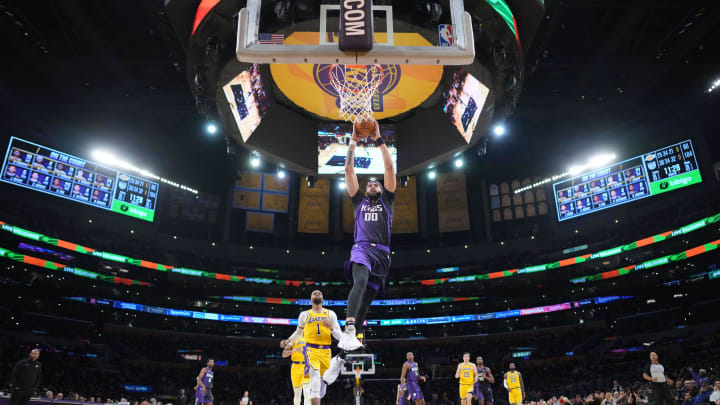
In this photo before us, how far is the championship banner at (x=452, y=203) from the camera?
35031 mm

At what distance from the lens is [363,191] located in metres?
13.3

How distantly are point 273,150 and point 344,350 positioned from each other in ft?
24.9

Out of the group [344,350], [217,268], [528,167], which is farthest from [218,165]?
[344,350]

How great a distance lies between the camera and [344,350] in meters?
5.48

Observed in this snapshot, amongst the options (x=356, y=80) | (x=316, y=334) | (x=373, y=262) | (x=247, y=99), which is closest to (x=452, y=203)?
(x=356, y=80)

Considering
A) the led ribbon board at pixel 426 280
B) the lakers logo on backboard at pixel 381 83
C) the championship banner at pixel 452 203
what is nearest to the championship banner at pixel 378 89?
the lakers logo on backboard at pixel 381 83

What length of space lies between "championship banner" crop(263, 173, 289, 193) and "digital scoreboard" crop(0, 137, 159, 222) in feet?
24.4

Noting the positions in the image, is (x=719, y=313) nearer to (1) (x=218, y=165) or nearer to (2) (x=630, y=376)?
(2) (x=630, y=376)

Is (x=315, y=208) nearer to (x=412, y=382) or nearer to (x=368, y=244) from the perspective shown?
(x=412, y=382)

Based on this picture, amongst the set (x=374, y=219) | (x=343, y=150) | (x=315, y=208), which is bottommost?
(x=374, y=219)

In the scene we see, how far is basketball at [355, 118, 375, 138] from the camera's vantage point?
19.2ft

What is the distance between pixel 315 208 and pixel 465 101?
24.7 meters

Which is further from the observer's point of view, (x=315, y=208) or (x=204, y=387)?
(x=315, y=208)

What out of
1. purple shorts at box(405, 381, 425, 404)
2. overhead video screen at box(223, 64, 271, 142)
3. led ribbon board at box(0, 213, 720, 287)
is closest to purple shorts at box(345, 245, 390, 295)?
overhead video screen at box(223, 64, 271, 142)
